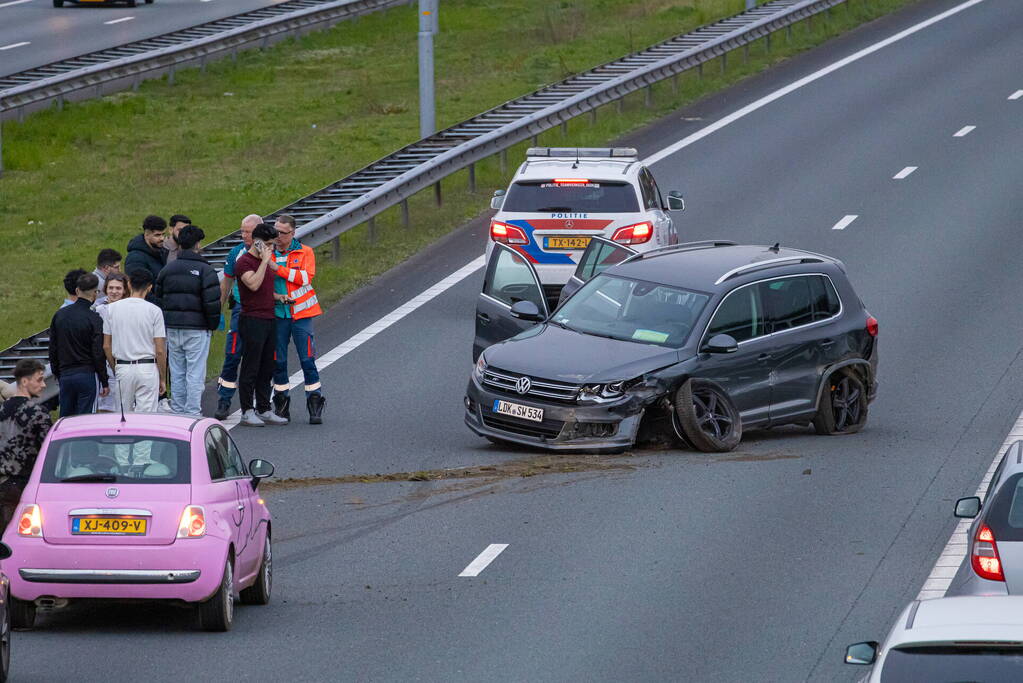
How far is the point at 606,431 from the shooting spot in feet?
52.9

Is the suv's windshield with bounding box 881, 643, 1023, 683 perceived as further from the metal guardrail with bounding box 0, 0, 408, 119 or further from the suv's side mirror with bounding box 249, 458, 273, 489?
the metal guardrail with bounding box 0, 0, 408, 119

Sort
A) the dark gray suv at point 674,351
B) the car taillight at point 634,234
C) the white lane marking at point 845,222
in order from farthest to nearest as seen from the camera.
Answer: the white lane marking at point 845,222, the car taillight at point 634,234, the dark gray suv at point 674,351

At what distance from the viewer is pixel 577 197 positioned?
859 inches

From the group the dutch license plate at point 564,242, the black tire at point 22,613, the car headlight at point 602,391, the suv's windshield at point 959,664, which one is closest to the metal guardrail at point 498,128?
the dutch license plate at point 564,242

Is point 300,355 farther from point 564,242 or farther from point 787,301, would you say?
point 564,242

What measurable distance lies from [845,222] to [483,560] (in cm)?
1527

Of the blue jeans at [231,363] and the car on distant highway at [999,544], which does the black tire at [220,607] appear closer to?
the car on distant highway at [999,544]

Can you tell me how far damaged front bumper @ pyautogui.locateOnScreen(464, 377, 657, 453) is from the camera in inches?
631

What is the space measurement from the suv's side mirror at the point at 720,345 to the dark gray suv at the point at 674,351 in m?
0.01

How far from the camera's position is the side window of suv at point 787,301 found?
1741 cm

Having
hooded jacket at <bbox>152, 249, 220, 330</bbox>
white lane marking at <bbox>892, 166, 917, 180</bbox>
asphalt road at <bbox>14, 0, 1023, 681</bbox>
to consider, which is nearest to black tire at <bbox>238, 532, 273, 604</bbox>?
asphalt road at <bbox>14, 0, 1023, 681</bbox>

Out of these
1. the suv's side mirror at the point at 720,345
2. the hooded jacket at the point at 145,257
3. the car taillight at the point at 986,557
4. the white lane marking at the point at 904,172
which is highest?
the car taillight at the point at 986,557

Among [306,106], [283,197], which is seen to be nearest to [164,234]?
[283,197]

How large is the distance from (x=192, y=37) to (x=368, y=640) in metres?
32.2
